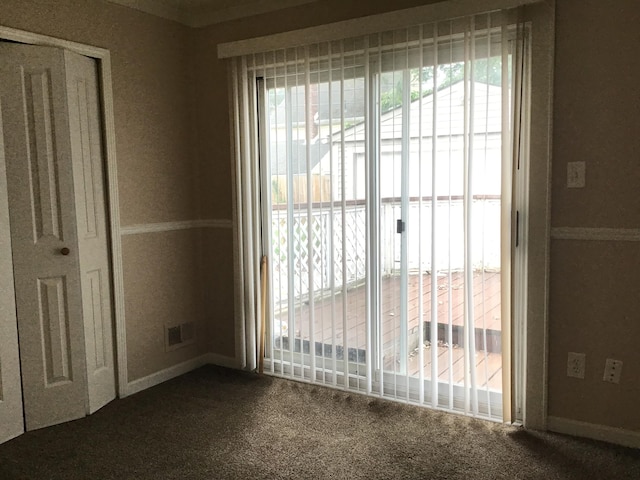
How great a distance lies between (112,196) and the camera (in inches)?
124

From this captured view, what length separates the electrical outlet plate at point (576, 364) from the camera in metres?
2.59

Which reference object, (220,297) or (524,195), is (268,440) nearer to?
(220,297)

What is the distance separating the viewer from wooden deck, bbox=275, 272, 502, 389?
279 centimetres

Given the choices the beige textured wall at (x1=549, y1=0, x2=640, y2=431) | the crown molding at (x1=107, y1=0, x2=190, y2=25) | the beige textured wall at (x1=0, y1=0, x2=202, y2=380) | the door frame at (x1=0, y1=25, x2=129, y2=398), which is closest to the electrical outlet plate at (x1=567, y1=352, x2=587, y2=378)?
the beige textured wall at (x1=549, y1=0, x2=640, y2=431)

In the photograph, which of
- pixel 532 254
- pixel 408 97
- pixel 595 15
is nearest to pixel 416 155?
pixel 408 97

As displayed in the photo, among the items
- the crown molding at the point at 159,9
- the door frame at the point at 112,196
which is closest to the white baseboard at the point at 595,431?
the door frame at the point at 112,196

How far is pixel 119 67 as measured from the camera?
3170 mm

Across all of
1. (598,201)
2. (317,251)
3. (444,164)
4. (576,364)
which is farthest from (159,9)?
(576,364)

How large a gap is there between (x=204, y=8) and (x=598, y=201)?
2.66m

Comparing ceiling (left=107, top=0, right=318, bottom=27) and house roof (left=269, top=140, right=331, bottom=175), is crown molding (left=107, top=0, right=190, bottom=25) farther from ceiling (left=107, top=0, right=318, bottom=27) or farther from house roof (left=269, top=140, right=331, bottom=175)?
house roof (left=269, top=140, right=331, bottom=175)

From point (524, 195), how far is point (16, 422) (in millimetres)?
2832

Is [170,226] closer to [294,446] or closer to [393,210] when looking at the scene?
[393,210]

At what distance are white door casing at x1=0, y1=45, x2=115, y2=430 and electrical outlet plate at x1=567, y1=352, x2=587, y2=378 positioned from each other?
258 cm

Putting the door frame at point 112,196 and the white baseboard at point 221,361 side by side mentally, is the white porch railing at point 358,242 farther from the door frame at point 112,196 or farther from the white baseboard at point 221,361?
the door frame at point 112,196
